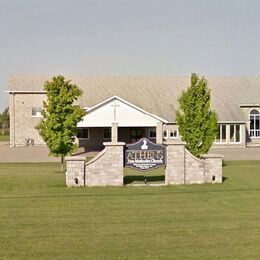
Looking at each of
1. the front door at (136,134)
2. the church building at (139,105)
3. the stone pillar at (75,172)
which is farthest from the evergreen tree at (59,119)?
the front door at (136,134)

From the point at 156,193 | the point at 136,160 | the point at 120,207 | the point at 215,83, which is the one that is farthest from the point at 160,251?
the point at 215,83

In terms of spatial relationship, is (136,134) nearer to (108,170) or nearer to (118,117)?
(118,117)

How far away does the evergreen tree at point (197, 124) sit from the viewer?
72.3 feet

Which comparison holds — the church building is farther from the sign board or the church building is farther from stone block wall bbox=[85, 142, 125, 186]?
stone block wall bbox=[85, 142, 125, 186]

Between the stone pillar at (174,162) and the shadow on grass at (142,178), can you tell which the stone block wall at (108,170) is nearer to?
the shadow on grass at (142,178)

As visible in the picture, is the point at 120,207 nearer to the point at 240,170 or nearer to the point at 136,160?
the point at 136,160

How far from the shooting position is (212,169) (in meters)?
17.4

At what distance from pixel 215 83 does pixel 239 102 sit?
4589mm

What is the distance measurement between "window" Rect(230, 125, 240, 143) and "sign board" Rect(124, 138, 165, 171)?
27352 mm

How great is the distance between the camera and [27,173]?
2055 centimetres

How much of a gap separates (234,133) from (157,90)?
9.04 meters

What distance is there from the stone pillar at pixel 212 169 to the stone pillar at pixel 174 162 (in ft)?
3.10

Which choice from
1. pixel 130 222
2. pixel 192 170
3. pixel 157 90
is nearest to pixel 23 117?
pixel 157 90

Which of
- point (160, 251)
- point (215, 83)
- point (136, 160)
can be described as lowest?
point (160, 251)
